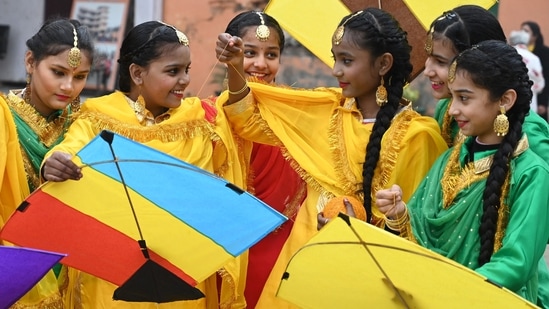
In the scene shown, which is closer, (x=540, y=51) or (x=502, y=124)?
(x=502, y=124)

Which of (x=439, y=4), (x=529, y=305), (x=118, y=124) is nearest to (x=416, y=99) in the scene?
(x=439, y=4)

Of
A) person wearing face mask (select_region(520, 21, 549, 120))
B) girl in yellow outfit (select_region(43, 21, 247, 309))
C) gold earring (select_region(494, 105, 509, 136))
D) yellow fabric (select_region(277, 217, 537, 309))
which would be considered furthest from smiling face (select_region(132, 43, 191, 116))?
person wearing face mask (select_region(520, 21, 549, 120))

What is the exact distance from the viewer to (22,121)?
4.67 meters

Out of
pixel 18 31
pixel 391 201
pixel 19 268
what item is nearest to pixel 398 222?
pixel 391 201

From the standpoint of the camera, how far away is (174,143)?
4.59 metres

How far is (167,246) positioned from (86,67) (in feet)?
3.56

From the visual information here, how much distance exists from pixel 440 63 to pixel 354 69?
13.6 inches

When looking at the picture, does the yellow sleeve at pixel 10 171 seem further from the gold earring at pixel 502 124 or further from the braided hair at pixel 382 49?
the gold earring at pixel 502 124

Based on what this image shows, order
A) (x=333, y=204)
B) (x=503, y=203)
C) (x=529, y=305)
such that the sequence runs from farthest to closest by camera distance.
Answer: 1. (x=333, y=204)
2. (x=503, y=203)
3. (x=529, y=305)

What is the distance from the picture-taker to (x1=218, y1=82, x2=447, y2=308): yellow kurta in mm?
4484

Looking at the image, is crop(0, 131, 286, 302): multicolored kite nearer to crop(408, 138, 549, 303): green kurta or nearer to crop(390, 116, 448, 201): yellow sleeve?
crop(408, 138, 549, 303): green kurta

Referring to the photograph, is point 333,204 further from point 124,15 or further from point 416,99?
point 124,15

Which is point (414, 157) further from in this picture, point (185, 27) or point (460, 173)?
point (185, 27)

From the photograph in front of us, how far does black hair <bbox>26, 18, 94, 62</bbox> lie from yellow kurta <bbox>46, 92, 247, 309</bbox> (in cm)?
25
